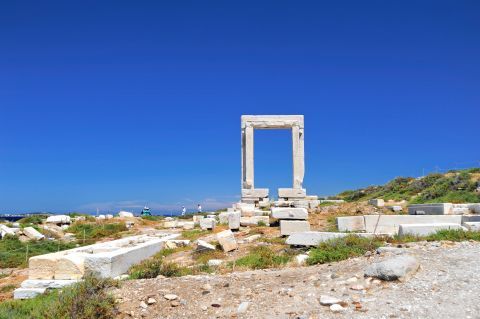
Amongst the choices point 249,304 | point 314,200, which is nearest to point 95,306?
point 249,304

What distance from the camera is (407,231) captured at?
10852 millimetres

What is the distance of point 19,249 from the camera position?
16.7 meters

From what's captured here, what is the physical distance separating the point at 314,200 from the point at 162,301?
64.9 feet

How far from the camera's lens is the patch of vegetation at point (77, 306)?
6.23 meters

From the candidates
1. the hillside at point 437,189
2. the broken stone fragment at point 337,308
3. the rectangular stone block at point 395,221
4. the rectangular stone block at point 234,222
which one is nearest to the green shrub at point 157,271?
the broken stone fragment at point 337,308

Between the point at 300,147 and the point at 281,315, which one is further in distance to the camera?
the point at 300,147

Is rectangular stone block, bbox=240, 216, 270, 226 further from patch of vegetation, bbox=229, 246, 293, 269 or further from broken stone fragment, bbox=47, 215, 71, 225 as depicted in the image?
broken stone fragment, bbox=47, 215, 71, 225

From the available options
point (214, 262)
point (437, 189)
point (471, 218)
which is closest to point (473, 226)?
point (471, 218)

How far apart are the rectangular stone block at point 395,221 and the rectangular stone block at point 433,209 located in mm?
2496

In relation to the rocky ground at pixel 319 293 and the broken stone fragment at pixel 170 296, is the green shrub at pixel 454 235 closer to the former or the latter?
the rocky ground at pixel 319 293

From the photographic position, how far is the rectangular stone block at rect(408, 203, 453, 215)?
52.9 feet

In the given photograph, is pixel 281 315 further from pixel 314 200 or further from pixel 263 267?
pixel 314 200

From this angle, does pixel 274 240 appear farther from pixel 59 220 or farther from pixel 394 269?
pixel 59 220

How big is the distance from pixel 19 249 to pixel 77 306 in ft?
39.7
